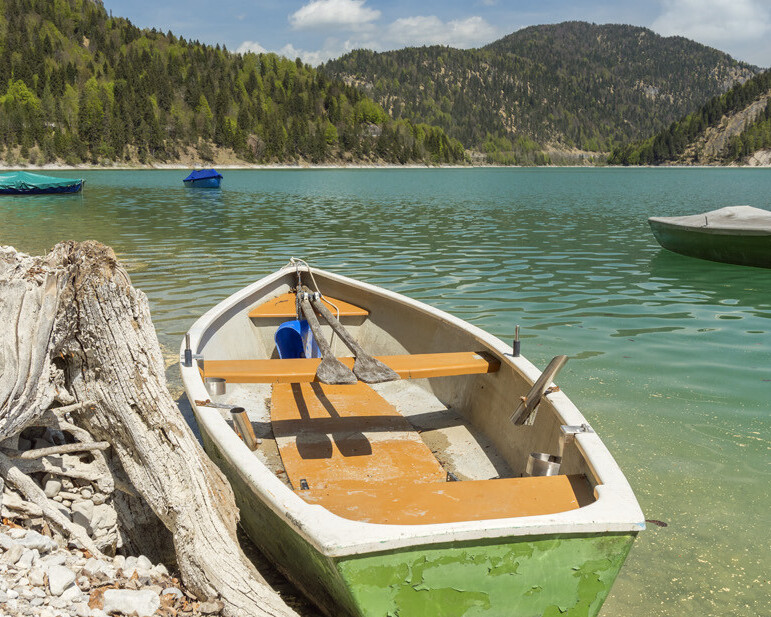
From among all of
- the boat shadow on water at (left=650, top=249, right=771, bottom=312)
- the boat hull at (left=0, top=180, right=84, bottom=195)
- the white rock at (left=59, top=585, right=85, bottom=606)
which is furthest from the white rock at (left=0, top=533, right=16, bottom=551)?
the boat hull at (left=0, top=180, right=84, bottom=195)

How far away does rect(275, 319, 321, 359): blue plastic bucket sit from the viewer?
8281 millimetres

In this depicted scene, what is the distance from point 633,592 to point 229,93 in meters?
204

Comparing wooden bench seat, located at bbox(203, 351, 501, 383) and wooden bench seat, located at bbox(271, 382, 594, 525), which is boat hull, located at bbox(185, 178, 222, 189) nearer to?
wooden bench seat, located at bbox(271, 382, 594, 525)

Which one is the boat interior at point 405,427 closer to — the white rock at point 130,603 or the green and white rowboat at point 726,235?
the white rock at point 130,603

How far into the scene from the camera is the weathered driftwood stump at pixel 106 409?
3.67 metres

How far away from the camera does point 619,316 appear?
472 inches

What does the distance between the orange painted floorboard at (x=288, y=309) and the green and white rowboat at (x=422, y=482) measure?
0.63m

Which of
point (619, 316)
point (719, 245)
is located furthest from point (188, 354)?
point (719, 245)

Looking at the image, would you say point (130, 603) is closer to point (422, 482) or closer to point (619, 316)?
point (422, 482)

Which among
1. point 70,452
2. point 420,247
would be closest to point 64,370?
point 70,452

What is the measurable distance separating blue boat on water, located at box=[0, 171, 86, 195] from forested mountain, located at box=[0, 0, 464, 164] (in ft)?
346

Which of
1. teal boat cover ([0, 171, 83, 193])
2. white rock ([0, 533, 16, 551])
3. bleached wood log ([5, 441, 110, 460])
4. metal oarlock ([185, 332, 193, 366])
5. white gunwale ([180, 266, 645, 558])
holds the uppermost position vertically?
teal boat cover ([0, 171, 83, 193])

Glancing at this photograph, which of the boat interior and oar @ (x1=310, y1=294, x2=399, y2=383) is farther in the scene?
oar @ (x1=310, y1=294, x2=399, y2=383)

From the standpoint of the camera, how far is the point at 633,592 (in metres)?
4.39
